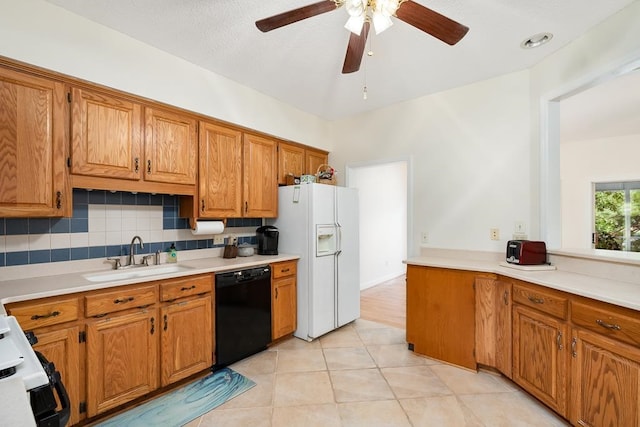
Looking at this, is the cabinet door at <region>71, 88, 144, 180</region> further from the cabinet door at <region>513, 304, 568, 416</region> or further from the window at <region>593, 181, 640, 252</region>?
the window at <region>593, 181, 640, 252</region>

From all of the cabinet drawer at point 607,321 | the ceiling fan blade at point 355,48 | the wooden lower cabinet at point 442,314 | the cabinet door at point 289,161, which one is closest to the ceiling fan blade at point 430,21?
the ceiling fan blade at point 355,48

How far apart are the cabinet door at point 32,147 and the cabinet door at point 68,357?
743mm

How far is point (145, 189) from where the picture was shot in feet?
7.47

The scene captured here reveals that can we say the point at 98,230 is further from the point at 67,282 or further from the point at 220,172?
the point at 220,172

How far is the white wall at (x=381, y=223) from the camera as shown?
199 inches

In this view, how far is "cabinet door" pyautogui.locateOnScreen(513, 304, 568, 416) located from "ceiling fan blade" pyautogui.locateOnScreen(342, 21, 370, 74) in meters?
2.08

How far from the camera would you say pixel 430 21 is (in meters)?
1.48

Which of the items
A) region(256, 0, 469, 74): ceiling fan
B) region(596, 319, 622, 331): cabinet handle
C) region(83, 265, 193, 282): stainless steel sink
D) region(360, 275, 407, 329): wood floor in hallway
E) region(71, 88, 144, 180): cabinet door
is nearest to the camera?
region(256, 0, 469, 74): ceiling fan

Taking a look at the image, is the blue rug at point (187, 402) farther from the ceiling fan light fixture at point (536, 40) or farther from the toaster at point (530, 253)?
the ceiling fan light fixture at point (536, 40)

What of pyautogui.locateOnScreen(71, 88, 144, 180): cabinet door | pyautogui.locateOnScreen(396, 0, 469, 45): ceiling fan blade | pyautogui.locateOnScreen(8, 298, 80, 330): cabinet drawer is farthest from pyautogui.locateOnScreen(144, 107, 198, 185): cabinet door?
pyautogui.locateOnScreen(396, 0, 469, 45): ceiling fan blade

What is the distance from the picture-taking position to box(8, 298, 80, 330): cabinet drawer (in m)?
1.55

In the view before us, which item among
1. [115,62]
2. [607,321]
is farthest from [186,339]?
[607,321]

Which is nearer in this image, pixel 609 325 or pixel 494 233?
pixel 609 325

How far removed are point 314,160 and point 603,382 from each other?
129 inches
